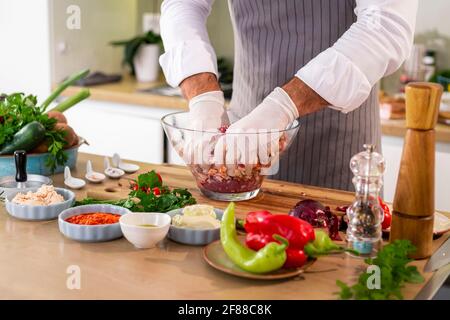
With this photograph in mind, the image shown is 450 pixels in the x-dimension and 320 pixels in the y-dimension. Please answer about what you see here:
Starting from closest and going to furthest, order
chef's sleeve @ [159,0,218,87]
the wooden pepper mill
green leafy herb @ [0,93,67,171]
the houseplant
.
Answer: the wooden pepper mill → green leafy herb @ [0,93,67,171] → chef's sleeve @ [159,0,218,87] → the houseplant

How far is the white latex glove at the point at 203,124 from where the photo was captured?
4.96 feet

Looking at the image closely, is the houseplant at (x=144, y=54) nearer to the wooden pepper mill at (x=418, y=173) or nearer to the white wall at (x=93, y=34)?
the white wall at (x=93, y=34)

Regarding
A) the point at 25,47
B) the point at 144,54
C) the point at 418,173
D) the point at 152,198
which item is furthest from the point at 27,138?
the point at 144,54

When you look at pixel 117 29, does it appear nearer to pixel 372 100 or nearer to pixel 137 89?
pixel 137 89

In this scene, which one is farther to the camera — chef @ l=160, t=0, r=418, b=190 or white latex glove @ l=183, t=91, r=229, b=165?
chef @ l=160, t=0, r=418, b=190

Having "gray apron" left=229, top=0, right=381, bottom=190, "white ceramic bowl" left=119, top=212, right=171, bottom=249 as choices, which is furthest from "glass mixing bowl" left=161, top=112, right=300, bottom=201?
"gray apron" left=229, top=0, right=381, bottom=190

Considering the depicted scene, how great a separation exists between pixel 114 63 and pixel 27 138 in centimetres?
200

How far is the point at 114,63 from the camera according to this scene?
3.63 m

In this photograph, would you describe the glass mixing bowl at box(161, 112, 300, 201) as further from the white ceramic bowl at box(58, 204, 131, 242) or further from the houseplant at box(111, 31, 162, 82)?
the houseplant at box(111, 31, 162, 82)

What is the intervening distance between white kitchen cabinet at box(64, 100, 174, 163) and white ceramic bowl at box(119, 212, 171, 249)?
5.54 feet

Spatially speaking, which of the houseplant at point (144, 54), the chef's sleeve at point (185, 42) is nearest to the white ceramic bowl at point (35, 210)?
the chef's sleeve at point (185, 42)

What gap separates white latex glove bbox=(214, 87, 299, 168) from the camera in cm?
148

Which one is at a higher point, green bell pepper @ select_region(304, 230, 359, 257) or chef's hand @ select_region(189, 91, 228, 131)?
chef's hand @ select_region(189, 91, 228, 131)
